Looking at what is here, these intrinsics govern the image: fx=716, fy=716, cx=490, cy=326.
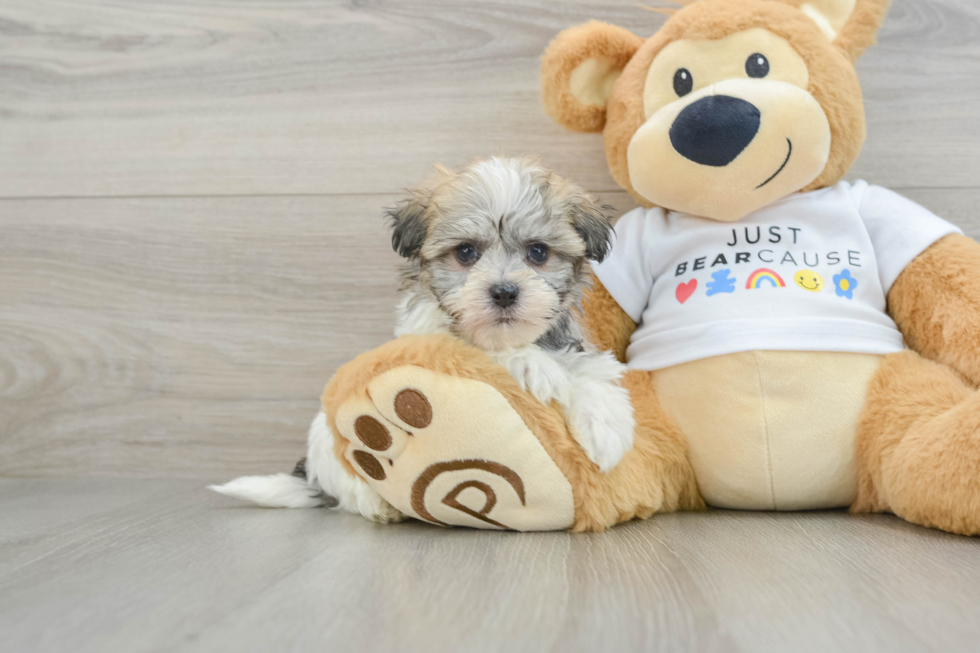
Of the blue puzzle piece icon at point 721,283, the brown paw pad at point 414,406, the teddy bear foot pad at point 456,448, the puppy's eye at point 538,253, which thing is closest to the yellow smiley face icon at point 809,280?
the blue puzzle piece icon at point 721,283

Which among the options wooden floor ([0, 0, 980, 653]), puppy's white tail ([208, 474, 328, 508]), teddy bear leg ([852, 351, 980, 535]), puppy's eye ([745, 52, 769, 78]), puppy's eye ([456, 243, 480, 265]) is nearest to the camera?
teddy bear leg ([852, 351, 980, 535])

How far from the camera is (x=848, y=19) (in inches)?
52.8

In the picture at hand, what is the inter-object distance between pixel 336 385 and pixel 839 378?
2.72ft

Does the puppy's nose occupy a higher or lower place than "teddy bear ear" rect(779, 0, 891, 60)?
lower

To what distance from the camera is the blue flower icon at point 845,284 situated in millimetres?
1268

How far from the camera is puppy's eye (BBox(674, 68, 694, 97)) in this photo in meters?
1.29

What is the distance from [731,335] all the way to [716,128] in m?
0.35

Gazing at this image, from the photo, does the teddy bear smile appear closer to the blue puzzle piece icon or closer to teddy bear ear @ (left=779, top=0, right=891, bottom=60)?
the blue puzzle piece icon

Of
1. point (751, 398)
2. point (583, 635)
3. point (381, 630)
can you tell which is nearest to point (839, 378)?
point (751, 398)

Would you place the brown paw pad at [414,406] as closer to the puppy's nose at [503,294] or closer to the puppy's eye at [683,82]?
the puppy's nose at [503,294]

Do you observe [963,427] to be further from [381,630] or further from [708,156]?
[381,630]

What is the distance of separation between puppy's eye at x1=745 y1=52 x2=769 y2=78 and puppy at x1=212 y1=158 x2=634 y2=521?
364 millimetres

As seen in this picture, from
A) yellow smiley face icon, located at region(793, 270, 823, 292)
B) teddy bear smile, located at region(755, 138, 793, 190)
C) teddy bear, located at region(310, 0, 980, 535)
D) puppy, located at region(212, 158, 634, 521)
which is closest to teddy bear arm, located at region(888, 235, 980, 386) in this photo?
teddy bear, located at region(310, 0, 980, 535)

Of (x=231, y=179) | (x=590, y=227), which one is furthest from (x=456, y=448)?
(x=231, y=179)
